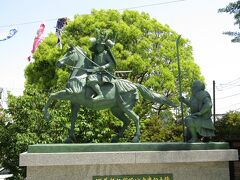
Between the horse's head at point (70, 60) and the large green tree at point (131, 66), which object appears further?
the large green tree at point (131, 66)

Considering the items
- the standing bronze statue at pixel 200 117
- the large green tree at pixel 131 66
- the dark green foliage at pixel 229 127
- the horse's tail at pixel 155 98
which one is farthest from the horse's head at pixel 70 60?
the dark green foliage at pixel 229 127

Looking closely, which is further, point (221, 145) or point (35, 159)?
point (221, 145)

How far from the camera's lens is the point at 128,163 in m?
7.23

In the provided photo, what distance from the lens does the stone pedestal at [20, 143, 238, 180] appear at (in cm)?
696

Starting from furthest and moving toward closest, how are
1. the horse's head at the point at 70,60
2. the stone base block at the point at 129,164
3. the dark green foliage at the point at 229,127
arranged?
the dark green foliage at the point at 229,127 → the horse's head at the point at 70,60 → the stone base block at the point at 129,164

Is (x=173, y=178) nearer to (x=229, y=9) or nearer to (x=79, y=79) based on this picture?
(x=79, y=79)

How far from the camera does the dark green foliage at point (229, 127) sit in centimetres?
1961

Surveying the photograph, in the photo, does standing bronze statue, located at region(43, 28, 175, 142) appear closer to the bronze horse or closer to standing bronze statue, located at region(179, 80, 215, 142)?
the bronze horse

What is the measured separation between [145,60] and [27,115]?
7.86m

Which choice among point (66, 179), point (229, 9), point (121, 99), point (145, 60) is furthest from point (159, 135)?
point (66, 179)

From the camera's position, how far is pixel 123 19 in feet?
68.5

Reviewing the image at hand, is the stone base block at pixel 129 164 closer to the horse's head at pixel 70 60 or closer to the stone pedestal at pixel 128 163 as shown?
the stone pedestal at pixel 128 163

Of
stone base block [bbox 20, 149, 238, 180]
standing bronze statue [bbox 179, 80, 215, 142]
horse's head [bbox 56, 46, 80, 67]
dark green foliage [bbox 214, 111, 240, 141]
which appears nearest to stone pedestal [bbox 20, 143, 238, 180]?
stone base block [bbox 20, 149, 238, 180]

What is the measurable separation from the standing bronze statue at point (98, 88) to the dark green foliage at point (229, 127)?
12.1 m
